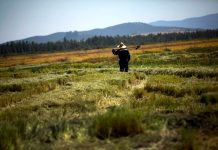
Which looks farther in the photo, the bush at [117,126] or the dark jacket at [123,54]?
the dark jacket at [123,54]

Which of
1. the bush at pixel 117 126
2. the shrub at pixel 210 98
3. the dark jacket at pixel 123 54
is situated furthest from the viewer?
Result: the dark jacket at pixel 123 54

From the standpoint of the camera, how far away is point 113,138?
8656mm

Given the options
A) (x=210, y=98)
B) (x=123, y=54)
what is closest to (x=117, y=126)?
(x=210, y=98)

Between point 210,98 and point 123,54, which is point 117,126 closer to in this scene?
point 210,98

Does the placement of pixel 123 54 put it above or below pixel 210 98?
above

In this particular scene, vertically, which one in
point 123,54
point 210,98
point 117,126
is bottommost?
point 210,98

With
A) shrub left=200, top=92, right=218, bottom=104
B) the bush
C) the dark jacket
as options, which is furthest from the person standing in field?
the bush

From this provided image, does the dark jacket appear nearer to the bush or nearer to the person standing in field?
the person standing in field

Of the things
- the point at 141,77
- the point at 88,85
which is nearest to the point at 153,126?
the point at 88,85

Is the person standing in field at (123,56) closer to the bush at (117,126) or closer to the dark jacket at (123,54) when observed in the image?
the dark jacket at (123,54)

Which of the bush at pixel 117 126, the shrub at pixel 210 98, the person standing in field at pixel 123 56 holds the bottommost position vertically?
the shrub at pixel 210 98

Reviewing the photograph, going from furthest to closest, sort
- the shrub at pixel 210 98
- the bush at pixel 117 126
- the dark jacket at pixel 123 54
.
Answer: the dark jacket at pixel 123 54 → the shrub at pixel 210 98 → the bush at pixel 117 126

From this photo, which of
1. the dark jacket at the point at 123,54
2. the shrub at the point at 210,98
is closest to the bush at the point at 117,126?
the shrub at the point at 210,98

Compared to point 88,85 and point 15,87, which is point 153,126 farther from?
point 15,87
